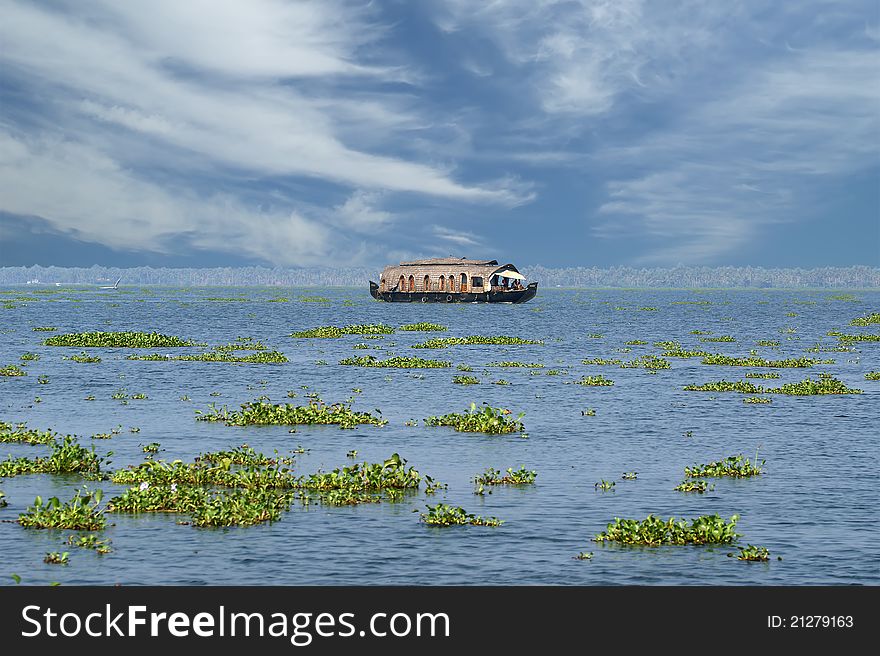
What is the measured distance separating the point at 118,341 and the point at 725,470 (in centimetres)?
5165

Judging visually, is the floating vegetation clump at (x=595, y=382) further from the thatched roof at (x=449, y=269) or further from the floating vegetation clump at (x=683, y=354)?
the thatched roof at (x=449, y=269)

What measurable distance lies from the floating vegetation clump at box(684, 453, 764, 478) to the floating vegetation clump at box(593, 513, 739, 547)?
6282 millimetres

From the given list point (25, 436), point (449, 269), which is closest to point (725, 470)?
point (25, 436)

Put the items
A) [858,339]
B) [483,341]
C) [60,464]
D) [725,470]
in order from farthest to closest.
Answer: [858,339] → [483,341] → [725,470] → [60,464]

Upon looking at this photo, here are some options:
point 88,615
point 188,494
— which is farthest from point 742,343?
point 88,615

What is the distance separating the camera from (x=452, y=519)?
21.1m

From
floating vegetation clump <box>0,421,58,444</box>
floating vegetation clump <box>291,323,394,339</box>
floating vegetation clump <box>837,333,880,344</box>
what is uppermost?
floating vegetation clump <box>291,323,394,339</box>

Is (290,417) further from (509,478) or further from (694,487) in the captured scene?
(694,487)

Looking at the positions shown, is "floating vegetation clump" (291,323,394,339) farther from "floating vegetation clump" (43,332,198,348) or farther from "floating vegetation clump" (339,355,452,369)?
"floating vegetation clump" (339,355,452,369)

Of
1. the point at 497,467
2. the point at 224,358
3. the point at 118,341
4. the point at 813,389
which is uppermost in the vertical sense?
the point at 118,341

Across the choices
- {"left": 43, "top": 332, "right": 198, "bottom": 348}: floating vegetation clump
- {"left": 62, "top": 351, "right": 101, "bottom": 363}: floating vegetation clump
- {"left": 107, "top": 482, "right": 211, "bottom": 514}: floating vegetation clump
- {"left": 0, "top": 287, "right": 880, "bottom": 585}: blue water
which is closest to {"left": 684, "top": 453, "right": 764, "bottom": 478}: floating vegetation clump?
{"left": 0, "top": 287, "right": 880, "bottom": 585}: blue water

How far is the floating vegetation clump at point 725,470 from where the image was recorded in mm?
26062

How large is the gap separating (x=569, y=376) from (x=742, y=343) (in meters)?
33.8

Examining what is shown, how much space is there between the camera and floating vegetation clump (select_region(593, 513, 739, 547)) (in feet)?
63.7
